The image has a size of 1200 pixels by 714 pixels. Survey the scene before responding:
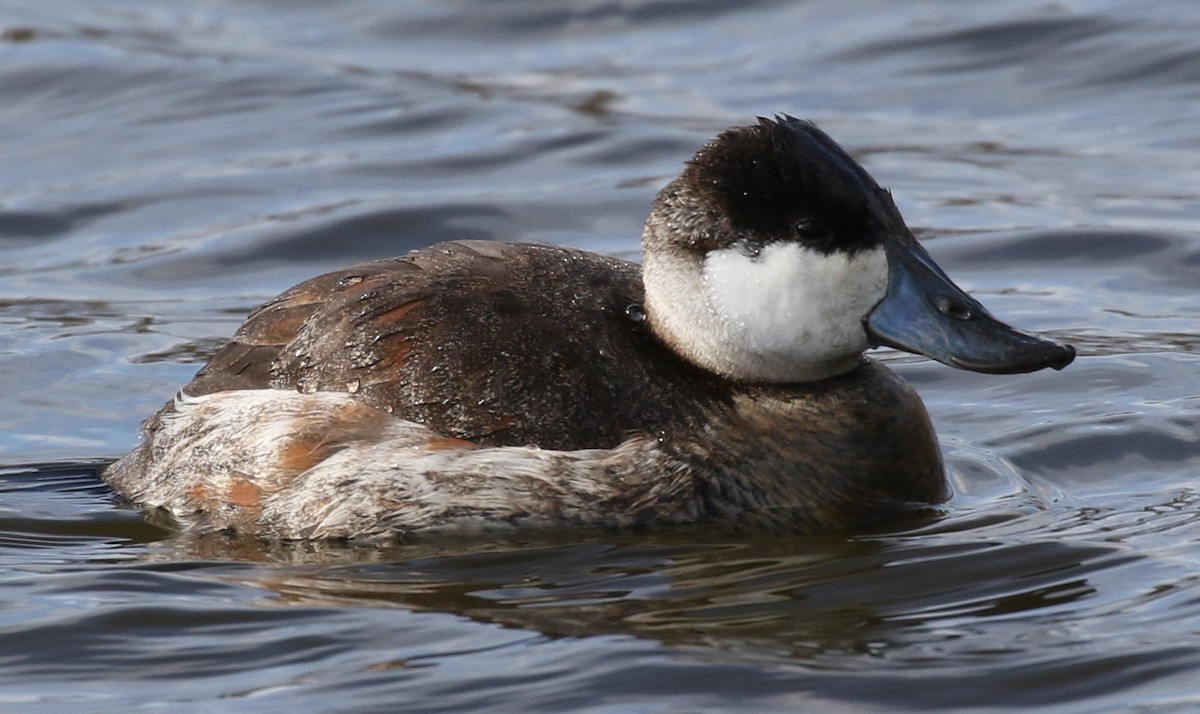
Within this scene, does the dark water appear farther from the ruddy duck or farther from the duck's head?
the duck's head

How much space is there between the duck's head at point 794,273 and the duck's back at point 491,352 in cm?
17

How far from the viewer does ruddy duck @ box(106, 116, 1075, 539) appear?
5.73 m

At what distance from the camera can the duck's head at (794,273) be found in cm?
575

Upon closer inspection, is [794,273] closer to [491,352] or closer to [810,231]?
[810,231]

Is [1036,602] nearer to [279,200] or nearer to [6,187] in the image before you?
[279,200]

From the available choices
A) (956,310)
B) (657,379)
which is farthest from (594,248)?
(956,310)

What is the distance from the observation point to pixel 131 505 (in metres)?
6.41

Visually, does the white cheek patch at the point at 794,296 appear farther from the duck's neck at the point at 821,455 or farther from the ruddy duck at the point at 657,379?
the duck's neck at the point at 821,455

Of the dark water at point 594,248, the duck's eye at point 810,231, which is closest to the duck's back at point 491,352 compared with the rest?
the dark water at point 594,248

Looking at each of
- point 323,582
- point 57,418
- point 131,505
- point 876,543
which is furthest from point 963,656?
point 57,418

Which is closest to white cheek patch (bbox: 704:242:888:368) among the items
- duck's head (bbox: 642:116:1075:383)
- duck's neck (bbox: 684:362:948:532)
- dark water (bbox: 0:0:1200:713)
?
duck's head (bbox: 642:116:1075:383)

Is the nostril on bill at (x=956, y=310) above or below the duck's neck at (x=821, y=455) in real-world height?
above

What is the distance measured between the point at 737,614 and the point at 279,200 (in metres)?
5.88

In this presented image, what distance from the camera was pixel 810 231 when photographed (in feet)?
18.8
